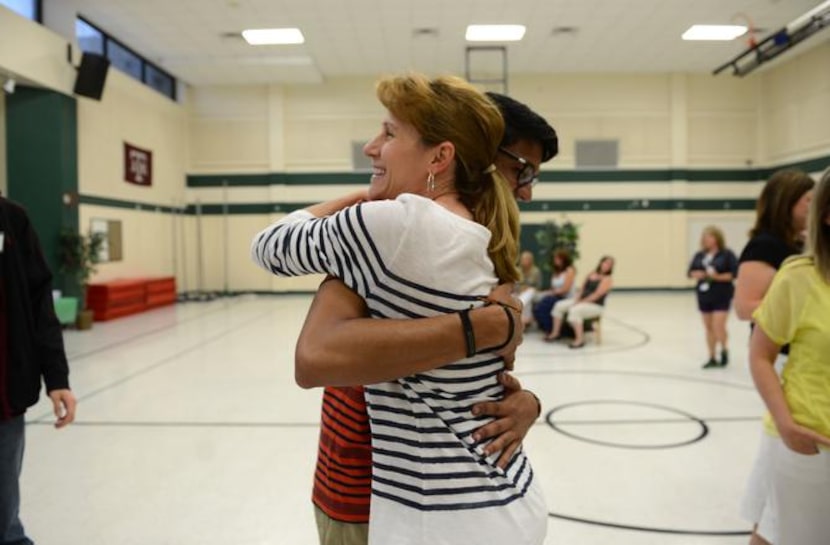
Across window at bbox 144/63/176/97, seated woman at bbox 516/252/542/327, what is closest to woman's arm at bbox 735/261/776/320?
seated woman at bbox 516/252/542/327

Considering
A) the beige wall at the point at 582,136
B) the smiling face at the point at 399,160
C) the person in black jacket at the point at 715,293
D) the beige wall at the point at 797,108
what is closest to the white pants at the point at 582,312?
the person in black jacket at the point at 715,293

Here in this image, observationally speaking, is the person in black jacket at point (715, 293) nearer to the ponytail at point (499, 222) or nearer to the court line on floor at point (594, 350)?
the court line on floor at point (594, 350)

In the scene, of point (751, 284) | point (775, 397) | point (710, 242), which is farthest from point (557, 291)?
point (775, 397)

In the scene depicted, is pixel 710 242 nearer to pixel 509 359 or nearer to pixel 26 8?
pixel 509 359

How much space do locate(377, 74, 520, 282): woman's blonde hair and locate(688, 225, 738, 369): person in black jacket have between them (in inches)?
259

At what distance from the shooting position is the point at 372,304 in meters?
0.98

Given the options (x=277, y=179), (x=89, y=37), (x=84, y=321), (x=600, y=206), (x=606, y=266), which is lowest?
(x=84, y=321)

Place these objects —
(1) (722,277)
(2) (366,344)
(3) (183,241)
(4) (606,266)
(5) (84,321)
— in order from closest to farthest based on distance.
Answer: (2) (366,344) → (1) (722,277) → (4) (606,266) → (5) (84,321) → (3) (183,241)

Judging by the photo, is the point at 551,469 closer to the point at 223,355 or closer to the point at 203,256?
the point at 223,355

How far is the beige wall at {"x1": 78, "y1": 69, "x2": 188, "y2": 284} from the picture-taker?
40.9ft

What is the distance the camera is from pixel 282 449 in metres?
4.23

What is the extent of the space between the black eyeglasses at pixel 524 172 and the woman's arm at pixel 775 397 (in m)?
1.07

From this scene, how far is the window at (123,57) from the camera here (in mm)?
12406

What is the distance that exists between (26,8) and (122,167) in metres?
3.68
